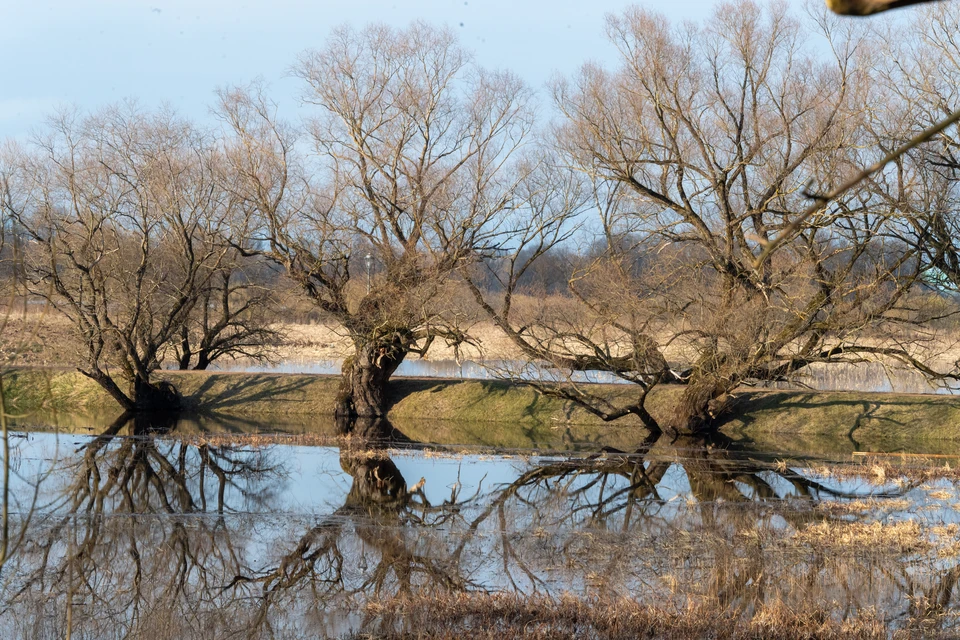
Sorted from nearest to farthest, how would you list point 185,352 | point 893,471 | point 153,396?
point 893,471 → point 153,396 → point 185,352

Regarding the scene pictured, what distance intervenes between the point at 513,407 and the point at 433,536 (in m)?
14.8

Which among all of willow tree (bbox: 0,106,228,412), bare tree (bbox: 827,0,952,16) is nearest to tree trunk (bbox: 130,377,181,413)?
willow tree (bbox: 0,106,228,412)

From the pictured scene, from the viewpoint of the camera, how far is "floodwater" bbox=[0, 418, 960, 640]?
8.02 m

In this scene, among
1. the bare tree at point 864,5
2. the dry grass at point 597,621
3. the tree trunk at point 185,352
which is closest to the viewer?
the bare tree at point 864,5

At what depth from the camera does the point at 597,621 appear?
290 inches

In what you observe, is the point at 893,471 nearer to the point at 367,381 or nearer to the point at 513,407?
the point at 513,407

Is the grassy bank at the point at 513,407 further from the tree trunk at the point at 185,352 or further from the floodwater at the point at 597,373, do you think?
the tree trunk at the point at 185,352

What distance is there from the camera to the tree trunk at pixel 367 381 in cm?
2541

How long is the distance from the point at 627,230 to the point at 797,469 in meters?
8.51

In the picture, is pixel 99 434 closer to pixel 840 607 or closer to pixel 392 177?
pixel 392 177

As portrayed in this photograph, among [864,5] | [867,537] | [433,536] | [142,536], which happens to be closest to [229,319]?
[142,536]

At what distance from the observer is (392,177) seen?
81.0 ft

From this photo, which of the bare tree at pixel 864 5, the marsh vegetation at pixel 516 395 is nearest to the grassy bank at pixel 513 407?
the marsh vegetation at pixel 516 395

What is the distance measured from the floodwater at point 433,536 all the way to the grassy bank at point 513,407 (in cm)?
466
